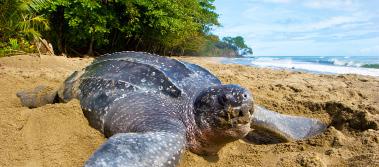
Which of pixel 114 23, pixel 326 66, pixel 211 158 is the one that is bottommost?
pixel 326 66

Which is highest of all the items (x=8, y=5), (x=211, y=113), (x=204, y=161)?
(x=8, y=5)

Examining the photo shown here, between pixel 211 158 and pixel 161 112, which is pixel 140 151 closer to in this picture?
pixel 161 112

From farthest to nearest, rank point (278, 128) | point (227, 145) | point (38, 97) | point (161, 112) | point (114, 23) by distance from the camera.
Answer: point (114, 23) < point (38, 97) < point (278, 128) < point (227, 145) < point (161, 112)

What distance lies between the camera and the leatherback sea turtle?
176cm

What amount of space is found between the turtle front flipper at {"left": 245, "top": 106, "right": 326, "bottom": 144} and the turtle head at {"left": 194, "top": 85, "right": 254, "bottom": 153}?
515 millimetres

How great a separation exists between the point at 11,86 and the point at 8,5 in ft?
14.6

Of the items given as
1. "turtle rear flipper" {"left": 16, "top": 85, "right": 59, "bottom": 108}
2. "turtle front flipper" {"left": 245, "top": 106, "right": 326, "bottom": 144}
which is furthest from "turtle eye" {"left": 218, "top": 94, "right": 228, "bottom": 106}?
"turtle rear flipper" {"left": 16, "top": 85, "right": 59, "bottom": 108}

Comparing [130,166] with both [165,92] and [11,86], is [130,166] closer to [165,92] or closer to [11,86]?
[165,92]

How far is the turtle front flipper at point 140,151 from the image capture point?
1598 millimetres

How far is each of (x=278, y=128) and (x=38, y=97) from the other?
A: 6.15 feet

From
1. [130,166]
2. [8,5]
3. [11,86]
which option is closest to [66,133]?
[130,166]

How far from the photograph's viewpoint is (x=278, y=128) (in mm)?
2668

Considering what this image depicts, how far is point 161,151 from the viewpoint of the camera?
1752mm

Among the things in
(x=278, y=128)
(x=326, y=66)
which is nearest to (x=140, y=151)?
(x=278, y=128)
